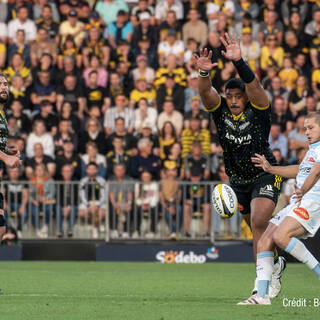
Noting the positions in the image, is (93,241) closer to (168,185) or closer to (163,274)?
(168,185)

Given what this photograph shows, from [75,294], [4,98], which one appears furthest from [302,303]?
[4,98]

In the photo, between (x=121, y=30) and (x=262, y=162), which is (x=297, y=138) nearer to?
(x=121, y=30)

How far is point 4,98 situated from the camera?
1107 cm

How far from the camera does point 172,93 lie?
21625 millimetres

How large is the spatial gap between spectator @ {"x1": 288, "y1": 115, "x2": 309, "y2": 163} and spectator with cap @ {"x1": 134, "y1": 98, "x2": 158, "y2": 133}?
3.08m

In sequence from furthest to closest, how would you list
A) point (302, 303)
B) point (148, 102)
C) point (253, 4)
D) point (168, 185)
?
point (253, 4) < point (148, 102) < point (168, 185) < point (302, 303)

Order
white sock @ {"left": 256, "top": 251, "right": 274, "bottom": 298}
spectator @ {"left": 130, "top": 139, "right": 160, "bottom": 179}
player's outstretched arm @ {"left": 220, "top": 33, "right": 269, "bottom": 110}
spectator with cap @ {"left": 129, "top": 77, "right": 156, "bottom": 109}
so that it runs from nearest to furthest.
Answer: white sock @ {"left": 256, "top": 251, "right": 274, "bottom": 298}, player's outstretched arm @ {"left": 220, "top": 33, "right": 269, "bottom": 110}, spectator @ {"left": 130, "top": 139, "right": 160, "bottom": 179}, spectator with cap @ {"left": 129, "top": 77, "right": 156, "bottom": 109}

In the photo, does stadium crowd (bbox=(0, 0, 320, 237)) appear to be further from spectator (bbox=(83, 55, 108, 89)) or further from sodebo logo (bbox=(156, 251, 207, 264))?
sodebo logo (bbox=(156, 251, 207, 264))

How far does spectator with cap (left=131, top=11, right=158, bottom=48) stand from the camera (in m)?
22.9

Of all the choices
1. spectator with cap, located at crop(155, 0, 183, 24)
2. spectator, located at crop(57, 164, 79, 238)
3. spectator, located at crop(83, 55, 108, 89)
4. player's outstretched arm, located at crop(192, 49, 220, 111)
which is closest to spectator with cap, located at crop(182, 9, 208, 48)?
spectator with cap, located at crop(155, 0, 183, 24)

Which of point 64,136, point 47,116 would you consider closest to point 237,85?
point 64,136

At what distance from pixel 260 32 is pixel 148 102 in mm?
3485

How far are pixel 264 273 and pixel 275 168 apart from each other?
1.18m

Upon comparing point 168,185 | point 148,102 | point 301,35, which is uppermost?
point 301,35
